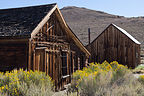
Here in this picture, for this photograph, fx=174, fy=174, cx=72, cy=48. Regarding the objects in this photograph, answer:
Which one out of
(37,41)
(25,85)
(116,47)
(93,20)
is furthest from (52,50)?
(93,20)

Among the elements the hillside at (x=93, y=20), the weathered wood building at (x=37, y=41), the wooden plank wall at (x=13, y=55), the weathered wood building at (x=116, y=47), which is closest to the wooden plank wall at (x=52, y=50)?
the weathered wood building at (x=37, y=41)

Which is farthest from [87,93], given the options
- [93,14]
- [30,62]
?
[93,14]

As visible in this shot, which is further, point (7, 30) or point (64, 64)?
point (64, 64)

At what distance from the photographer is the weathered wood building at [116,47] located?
21562 millimetres

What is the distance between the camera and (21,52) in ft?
25.2

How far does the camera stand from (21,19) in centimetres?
891

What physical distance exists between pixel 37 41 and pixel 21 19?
167 cm

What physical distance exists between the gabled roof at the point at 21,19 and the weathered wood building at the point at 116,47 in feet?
46.9

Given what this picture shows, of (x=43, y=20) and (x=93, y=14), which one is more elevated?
(x=93, y=14)

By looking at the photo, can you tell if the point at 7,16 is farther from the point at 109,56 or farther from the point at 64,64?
the point at 109,56

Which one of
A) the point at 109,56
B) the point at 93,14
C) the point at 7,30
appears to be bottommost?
the point at 109,56

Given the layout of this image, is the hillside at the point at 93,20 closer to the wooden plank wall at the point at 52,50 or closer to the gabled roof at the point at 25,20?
the wooden plank wall at the point at 52,50

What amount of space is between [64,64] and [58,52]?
6.34 feet

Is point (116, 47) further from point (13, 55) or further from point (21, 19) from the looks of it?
point (13, 55)
